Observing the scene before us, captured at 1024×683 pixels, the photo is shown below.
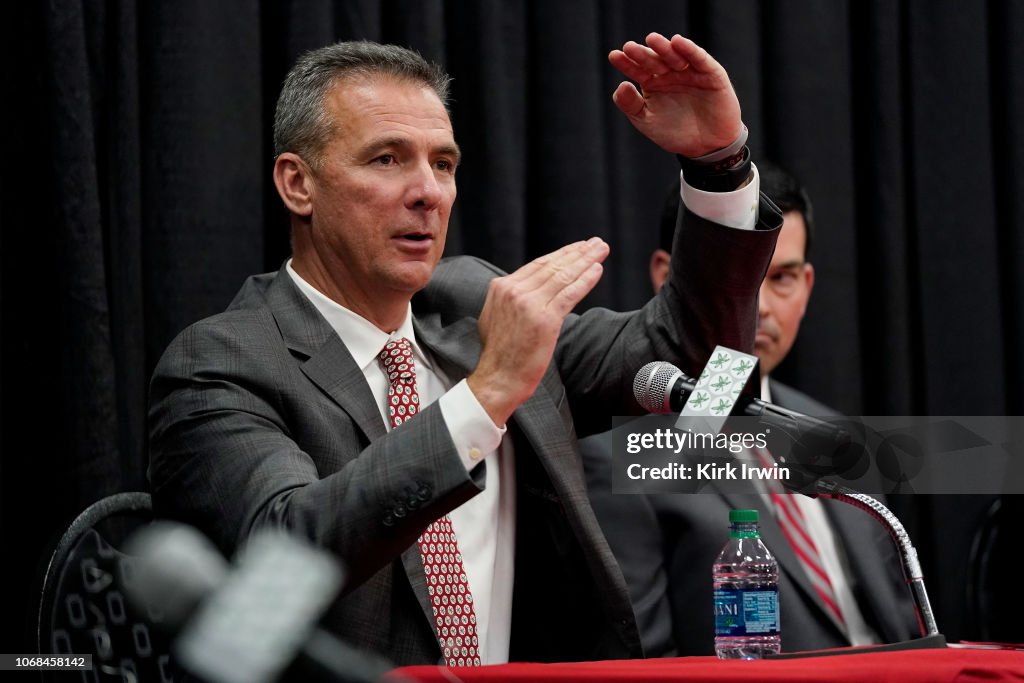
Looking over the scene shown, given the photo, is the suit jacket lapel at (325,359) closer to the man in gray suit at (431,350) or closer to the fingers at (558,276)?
the man in gray suit at (431,350)

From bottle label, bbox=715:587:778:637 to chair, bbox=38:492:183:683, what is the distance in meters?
0.77

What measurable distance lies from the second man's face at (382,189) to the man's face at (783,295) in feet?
3.53

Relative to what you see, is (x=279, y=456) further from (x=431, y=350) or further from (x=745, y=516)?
(x=745, y=516)

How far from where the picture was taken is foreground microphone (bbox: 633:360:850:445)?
1.21 m

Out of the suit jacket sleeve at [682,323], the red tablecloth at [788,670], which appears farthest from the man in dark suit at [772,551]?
the red tablecloth at [788,670]

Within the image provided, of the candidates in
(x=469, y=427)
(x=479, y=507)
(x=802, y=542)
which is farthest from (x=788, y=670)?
(x=802, y=542)

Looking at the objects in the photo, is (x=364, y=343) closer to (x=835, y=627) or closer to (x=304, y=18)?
(x=304, y=18)

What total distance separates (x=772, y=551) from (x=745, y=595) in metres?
0.63

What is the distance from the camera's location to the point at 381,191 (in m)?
1.77

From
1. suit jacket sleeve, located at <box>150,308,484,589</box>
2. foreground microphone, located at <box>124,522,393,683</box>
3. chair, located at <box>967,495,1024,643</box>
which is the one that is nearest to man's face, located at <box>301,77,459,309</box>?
suit jacket sleeve, located at <box>150,308,484,589</box>

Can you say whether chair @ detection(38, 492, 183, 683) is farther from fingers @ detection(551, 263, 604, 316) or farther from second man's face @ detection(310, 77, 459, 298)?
fingers @ detection(551, 263, 604, 316)

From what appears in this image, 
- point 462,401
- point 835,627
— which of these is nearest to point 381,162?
point 462,401

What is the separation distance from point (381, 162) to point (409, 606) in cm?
66

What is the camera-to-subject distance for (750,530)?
1982 mm
